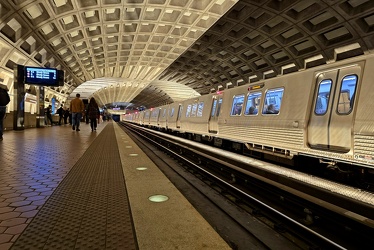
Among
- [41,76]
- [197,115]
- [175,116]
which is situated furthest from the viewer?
[175,116]

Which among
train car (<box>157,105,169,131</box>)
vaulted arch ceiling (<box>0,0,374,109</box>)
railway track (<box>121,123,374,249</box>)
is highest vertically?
vaulted arch ceiling (<box>0,0,374,109</box>)

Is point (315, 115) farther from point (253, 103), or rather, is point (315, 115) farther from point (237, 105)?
point (237, 105)

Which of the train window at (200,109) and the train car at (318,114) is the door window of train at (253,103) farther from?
the train window at (200,109)

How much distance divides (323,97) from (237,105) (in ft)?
13.8

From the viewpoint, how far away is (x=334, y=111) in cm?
534

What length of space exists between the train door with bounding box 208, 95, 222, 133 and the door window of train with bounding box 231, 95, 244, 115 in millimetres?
1551

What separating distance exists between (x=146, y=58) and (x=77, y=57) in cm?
801

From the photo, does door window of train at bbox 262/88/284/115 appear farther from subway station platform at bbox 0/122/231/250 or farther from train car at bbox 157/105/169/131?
train car at bbox 157/105/169/131

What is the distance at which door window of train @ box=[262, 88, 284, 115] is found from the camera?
23.6ft

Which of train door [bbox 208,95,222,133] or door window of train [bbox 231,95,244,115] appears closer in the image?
door window of train [bbox 231,95,244,115]

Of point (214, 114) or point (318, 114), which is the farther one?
point (214, 114)

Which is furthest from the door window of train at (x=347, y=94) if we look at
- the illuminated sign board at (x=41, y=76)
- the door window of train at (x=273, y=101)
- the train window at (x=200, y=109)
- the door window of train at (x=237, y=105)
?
the illuminated sign board at (x=41, y=76)

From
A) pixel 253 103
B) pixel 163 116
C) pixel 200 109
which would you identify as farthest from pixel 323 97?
pixel 163 116

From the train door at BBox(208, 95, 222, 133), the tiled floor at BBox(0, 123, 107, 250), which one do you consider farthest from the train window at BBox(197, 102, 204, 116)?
the tiled floor at BBox(0, 123, 107, 250)
